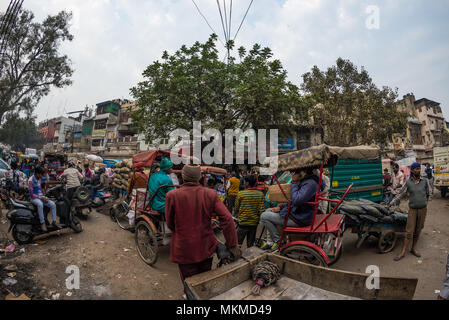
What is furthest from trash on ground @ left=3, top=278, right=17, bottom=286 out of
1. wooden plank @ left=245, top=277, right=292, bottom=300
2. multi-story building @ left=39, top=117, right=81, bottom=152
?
multi-story building @ left=39, top=117, right=81, bottom=152

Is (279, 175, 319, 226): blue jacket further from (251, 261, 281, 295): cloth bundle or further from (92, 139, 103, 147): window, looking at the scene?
(92, 139, 103, 147): window

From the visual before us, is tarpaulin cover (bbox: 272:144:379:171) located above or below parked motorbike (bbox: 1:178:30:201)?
above

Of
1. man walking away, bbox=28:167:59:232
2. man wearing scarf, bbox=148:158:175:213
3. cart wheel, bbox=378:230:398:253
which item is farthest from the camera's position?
man walking away, bbox=28:167:59:232

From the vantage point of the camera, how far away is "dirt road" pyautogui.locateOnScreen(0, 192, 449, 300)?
371 centimetres

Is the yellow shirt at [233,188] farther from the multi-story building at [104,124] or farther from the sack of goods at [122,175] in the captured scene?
the multi-story building at [104,124]

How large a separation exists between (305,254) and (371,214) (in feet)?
8.26

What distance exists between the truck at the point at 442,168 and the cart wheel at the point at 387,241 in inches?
324

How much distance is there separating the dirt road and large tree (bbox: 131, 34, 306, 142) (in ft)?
33.4

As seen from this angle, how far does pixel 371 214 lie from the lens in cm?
505

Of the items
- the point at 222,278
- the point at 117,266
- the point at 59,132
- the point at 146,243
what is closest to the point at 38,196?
the point at 117,266

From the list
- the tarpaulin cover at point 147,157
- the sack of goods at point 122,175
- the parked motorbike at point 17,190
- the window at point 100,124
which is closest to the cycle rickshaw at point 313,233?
the tarpaulin cover at point 147,157

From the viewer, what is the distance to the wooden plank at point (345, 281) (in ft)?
7.45

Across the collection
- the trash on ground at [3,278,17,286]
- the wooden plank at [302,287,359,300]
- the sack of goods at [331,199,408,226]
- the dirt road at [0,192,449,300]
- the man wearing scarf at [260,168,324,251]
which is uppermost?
the man wearing scarf at [260,168,324,251]
